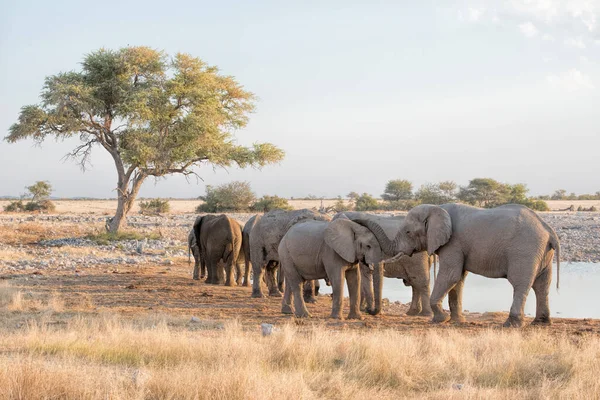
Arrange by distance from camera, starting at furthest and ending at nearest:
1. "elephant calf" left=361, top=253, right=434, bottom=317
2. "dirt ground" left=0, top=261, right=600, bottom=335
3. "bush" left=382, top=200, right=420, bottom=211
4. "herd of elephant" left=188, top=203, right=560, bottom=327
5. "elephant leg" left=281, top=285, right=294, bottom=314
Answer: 1. "bush" left=382, top=200, right=420, bottom=211
2. "elephant calf" left=361, top=253, right=434, bottom=317
3. "elephant leg" left=281, top=285, right=294, bottom=314
4. "dirt ground" left=0, top=261, right=600, bottom=335
5. "herd of elephant" left=188, top=203, right=560, bottom=327

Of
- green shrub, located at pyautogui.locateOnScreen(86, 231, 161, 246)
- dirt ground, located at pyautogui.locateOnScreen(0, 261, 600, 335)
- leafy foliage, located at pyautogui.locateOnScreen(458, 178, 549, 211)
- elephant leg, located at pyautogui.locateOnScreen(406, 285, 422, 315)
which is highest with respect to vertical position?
leafy foliage, located at pyautogui.locateOnScreen(458, 178, 549, 211)

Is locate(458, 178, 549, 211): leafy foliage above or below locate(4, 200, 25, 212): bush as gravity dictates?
above

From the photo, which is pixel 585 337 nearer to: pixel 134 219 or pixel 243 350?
pixel 243 350

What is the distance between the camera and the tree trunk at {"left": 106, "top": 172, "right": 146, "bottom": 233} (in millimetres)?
35656

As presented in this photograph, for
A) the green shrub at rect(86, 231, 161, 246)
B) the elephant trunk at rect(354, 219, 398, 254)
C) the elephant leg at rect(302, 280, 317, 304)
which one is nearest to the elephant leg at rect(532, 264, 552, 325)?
the elephant trunk at rect(354, 219, 398, 254)

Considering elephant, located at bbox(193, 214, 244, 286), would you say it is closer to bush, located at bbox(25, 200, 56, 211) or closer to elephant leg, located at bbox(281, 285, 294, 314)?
elephant leg, located at bbox(281, 285, 294, 314)

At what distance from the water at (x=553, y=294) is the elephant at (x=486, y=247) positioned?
210 inches

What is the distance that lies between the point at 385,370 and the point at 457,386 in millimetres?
993

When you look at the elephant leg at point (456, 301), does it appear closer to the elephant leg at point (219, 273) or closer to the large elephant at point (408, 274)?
the large elephant at point (408, 274)

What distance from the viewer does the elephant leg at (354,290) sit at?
14.0 m

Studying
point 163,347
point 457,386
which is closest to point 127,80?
point 163,347

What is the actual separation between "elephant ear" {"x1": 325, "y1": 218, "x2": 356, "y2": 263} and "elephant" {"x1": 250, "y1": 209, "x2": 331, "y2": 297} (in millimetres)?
3314

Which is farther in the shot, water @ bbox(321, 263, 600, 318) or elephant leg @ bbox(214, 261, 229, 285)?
elephant leg @ bbox(214, 261, 229, 285)

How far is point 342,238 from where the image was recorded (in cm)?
1377
